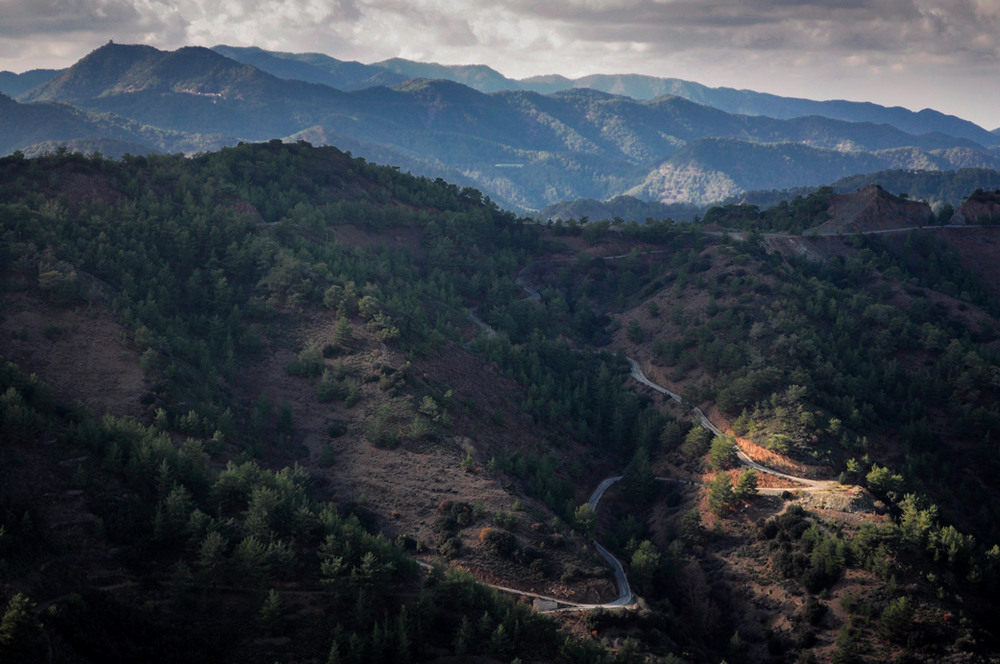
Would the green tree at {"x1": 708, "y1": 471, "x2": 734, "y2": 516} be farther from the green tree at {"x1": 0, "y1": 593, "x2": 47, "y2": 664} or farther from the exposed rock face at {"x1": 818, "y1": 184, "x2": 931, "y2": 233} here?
the exposed rock face at {"x1": 818, "y1": 184, "x2": 931, "y2": 233}

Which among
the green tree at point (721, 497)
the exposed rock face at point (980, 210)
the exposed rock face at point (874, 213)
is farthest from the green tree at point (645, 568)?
the exposed rock face at point (980, 210)

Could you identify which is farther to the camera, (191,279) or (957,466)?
(191,279)

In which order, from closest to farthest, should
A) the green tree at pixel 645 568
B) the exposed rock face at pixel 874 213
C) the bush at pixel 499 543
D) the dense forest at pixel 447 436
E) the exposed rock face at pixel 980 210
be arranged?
the dense forest at pixel 447 436, the bush at pixel 499 543, the green tree at pixel 645 568, the exposed rock face at pixel 874 213, the exposed rock face at pixel 980 210

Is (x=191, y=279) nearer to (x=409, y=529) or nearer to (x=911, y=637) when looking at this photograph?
(x=409, y=529)

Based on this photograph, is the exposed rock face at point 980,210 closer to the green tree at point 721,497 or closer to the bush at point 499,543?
the green tree at point 721,497

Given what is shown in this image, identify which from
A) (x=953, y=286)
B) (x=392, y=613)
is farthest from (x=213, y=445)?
(x=953, y=286)
